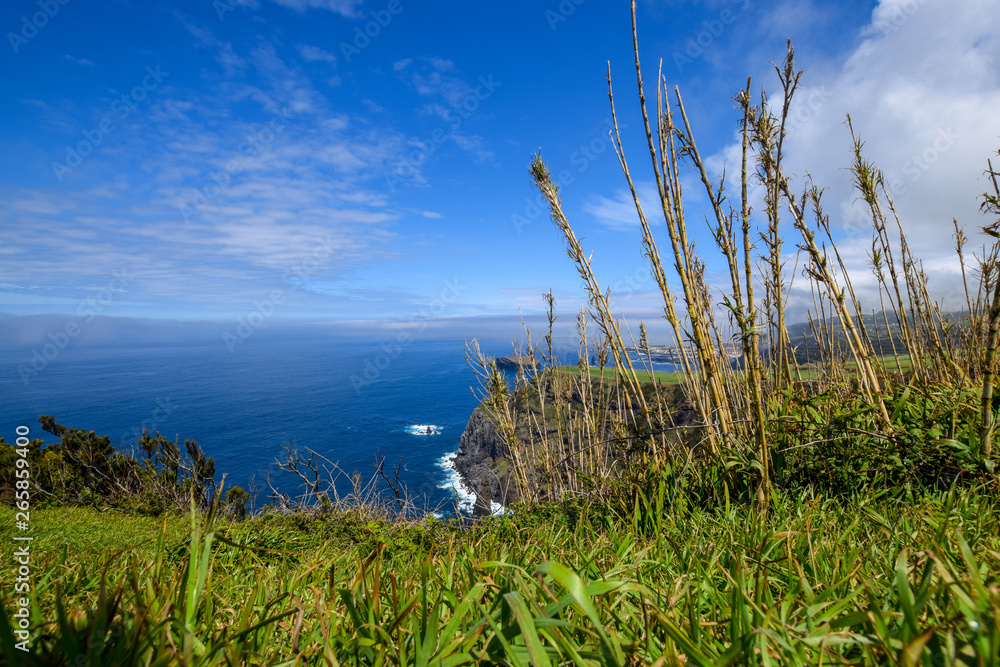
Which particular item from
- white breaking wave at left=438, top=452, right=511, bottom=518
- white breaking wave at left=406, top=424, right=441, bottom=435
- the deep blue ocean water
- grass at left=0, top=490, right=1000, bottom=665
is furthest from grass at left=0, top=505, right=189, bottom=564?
white breaking wave at left=406, top=424, right=441, bottom=435

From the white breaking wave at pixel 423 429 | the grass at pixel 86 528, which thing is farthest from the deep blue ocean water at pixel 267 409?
the grass at pixel 86 528

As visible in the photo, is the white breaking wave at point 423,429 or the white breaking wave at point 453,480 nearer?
the white breaking wave at point 453,480

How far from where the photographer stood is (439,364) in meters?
76.7

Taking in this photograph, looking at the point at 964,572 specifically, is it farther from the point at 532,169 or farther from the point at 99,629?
the point at 532,169

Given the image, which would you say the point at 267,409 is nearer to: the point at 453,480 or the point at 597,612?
the point at 453,480

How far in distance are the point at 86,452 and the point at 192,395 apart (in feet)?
170

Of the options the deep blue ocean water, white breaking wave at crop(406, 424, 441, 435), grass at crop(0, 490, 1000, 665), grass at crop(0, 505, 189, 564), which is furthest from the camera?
white breaking wave at crop(406, 424, 441, 435)

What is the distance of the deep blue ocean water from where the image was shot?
30625 millimetres

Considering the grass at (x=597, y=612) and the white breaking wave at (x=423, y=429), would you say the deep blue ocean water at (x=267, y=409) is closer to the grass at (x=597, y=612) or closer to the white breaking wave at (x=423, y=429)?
the white breaking wave at (x=423, y=429)

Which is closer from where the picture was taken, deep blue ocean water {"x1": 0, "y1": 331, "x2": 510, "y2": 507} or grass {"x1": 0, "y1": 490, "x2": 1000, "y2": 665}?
grass {"x1": 0, "y1": 490, "x2": 1000, "y2": 665}

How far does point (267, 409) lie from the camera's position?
44.2 m

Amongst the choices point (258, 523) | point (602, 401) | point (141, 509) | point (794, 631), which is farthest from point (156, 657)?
point (141, 509)

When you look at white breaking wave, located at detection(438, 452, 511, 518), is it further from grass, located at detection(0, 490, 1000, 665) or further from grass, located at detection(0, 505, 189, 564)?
grass, located at detection(0, 490, 1000, 665)

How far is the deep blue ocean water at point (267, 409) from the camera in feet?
100
